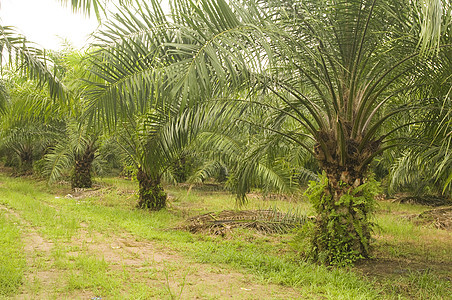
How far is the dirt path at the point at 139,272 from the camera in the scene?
11.5ft

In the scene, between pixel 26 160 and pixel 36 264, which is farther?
pixel 26 160

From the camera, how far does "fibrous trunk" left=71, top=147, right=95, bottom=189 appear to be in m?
13.0

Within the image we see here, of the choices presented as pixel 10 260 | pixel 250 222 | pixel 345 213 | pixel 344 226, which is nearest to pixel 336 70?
pixel 345 213

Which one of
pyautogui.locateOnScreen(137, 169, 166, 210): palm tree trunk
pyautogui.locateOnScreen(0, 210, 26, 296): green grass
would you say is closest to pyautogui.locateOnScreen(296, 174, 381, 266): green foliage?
pyautogui.locateOnScreen(0, 210, 26, 296): green grass

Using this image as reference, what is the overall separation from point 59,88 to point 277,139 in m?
3.05

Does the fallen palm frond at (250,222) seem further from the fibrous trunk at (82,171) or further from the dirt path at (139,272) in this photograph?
the fibrous trunk at (82,171)

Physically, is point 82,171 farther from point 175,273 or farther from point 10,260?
point 175,273

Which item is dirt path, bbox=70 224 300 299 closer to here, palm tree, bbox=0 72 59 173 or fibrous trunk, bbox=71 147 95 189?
palm tree, bbox=0 72 59 173

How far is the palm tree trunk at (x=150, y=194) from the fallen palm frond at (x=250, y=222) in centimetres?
205

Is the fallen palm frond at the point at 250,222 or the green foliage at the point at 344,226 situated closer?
the green foliage at the point at 344,226

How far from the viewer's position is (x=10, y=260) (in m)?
4.16

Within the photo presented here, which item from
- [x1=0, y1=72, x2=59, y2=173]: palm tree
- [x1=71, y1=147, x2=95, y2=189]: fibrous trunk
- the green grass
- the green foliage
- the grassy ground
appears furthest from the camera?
[x1=71, y1=147, x2=95, y2=189]: fibrous trunk

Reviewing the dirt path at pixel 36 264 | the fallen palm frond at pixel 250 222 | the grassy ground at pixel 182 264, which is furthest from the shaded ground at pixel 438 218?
the dirt path at pixel 36 264

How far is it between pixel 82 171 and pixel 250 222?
792 centimetres
